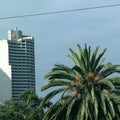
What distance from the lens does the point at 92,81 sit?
171ft

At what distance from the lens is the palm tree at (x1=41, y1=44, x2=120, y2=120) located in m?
50.9

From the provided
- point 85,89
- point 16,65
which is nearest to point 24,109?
point 85,89

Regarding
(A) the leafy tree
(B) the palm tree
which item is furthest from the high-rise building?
(B) the palm tree

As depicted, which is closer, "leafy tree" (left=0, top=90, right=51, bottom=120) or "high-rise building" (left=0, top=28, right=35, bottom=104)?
"leafy tree" (left=0, top=90, right=51, bottom=120)

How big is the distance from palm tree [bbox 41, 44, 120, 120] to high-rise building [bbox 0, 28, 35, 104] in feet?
313

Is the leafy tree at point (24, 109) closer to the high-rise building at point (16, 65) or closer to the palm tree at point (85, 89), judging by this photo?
the palm tree at point (85, 89)

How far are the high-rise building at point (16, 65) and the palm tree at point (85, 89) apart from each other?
95.4 metres

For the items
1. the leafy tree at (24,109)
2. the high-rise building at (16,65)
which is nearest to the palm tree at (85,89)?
the leafy tree at (24,109)

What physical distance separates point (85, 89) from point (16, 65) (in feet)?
353

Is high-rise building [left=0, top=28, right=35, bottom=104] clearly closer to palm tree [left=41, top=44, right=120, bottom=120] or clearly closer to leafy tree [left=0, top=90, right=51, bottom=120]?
leafy tree [left=0, top=90, right=51, bottom=120]

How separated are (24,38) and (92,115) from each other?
398 ft

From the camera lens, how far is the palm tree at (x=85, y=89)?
50.9 meters

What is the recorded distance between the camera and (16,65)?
6240 inches

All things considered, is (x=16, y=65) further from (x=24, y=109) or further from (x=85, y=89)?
(x=85, y=89)
